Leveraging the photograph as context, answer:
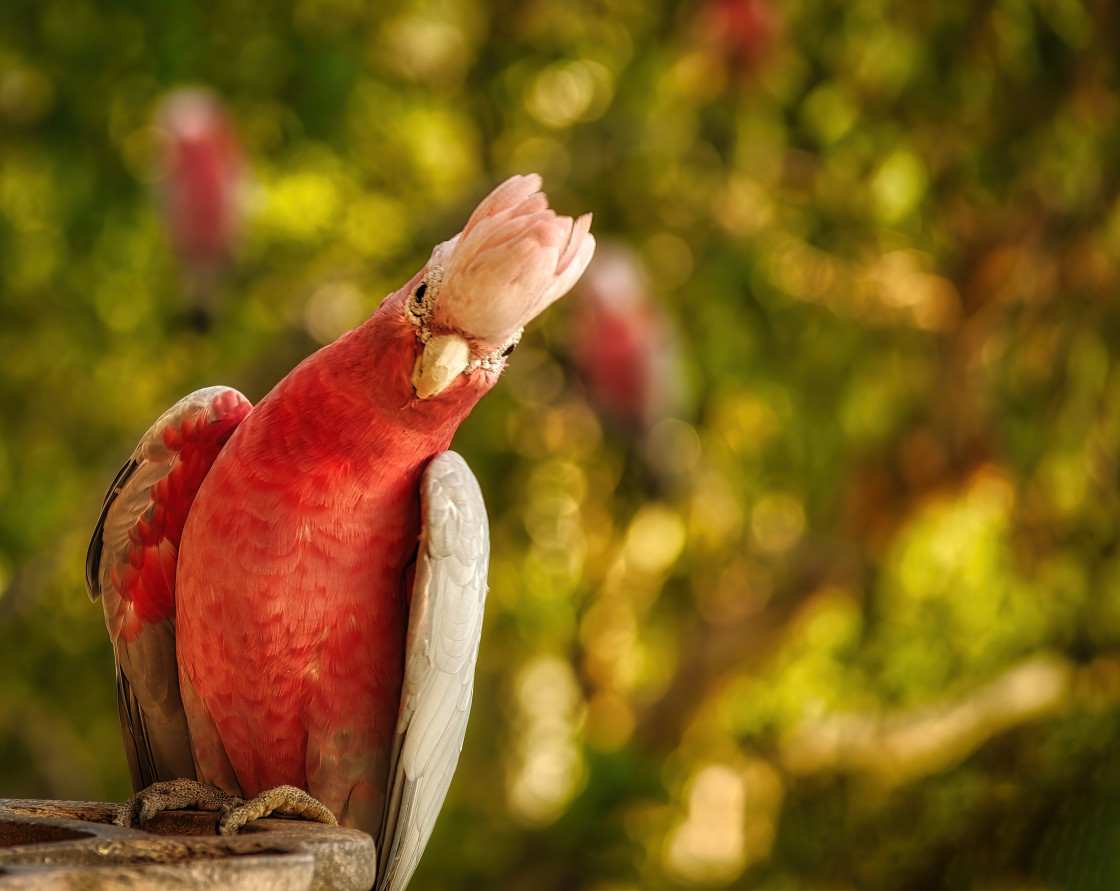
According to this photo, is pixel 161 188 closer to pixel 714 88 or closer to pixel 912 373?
pixel 714 88

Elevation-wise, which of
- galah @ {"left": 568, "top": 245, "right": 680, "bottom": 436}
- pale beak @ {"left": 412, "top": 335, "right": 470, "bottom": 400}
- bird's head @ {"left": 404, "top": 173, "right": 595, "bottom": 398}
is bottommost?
pale beak @ {"left": 412, "top": 335, "right": 470, "bottom": 400}

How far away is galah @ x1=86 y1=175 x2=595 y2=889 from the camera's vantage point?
36.9 inches

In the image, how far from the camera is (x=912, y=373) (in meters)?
2.87

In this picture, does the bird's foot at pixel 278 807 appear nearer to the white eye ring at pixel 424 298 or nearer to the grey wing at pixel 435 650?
the grey wing at pixel 435 650

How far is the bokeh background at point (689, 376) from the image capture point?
89.6 inches

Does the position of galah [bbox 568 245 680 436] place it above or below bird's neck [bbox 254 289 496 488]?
above

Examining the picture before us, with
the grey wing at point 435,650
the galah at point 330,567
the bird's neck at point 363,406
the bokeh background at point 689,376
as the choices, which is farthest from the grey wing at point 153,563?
the bokeh background at point 689,376

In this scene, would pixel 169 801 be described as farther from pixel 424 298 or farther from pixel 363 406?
pixel 424 298

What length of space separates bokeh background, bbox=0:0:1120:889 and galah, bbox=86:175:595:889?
1.02 metres

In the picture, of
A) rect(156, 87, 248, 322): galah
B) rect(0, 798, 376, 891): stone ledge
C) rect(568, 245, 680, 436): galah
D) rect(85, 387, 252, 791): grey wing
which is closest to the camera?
rect(0, 798, 376, 891): stone ledge

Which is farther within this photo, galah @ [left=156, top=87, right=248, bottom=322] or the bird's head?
galah @ [left=156, top=87, right=248, bottom=322]

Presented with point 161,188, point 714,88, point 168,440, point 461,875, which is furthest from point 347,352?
point 461,875

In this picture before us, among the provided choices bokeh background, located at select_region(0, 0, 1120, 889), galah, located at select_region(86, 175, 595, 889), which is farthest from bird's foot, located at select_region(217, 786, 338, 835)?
bokeh background, located at select_region(0, 0, 1120, 889)

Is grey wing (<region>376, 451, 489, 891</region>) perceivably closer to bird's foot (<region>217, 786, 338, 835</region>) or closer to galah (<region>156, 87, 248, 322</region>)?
bird's foot (<region>217, 786, 338, 835</region>)
